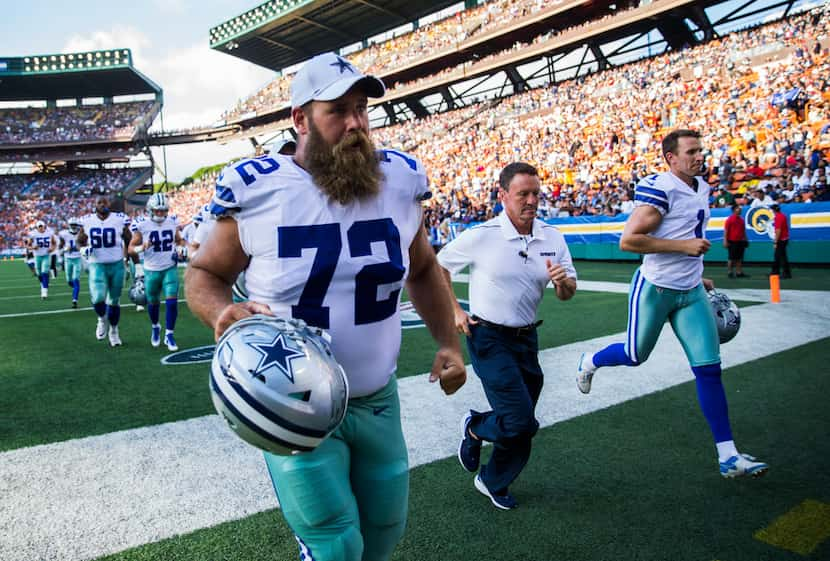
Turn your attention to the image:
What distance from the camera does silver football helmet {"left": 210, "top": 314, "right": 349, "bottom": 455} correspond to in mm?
1414

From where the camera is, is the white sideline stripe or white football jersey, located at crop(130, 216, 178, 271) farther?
white football jersey, located at crop(130, 216, 178, 271)

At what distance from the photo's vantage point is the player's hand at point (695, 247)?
358 centimetres

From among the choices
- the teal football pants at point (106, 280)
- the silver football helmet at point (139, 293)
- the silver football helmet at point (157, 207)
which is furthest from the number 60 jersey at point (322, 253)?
the silver football helmet at point (139, 293)

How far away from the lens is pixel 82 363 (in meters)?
6.54

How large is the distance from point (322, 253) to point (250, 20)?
45234 millimetres

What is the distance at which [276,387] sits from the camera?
141cm

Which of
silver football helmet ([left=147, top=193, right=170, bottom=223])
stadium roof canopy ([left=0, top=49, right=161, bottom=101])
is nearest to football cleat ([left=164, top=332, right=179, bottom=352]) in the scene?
silver football helmet ([left=147, top=193, right=170, bottom=223])

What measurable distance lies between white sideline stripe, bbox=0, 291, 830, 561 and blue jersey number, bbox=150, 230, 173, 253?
155 inches

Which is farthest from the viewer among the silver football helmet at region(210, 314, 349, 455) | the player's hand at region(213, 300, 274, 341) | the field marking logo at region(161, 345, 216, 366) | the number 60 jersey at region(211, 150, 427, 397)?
the field marking logo at region(161, 345, 216, 366)

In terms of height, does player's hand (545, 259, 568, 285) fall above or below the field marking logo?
above

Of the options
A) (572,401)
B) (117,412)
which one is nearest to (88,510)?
(117,412)

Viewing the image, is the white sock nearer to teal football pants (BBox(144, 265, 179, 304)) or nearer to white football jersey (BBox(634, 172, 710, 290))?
white football jersey (BBox(634, 172, 710, 290))

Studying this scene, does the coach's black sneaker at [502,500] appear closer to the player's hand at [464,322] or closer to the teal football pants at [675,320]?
the player's hand at [464,322]

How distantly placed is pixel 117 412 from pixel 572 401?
3.57 meters
